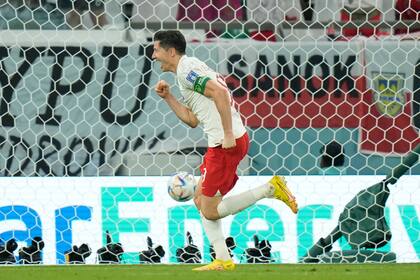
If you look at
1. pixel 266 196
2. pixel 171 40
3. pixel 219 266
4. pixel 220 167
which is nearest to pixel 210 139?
pixel 220 167

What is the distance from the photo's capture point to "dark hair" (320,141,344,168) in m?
7.68

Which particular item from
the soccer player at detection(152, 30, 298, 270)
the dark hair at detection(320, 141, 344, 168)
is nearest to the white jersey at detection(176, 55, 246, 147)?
the soccer player at detection(152, 30, 298, 270)

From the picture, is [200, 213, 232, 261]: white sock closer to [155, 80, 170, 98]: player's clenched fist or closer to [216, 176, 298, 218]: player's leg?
[216, 176, 298, 218]: player's leg

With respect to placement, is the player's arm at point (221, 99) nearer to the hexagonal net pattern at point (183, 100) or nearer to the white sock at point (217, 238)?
the white sock at point (217, 238)

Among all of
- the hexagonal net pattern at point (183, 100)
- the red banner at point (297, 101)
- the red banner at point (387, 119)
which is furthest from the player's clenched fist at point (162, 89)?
the red banner at point (387, 119)

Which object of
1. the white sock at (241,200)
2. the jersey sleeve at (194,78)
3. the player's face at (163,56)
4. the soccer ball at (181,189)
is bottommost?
the white sock at (241,200)

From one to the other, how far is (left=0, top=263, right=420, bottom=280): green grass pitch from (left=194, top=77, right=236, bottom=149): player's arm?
667 mm

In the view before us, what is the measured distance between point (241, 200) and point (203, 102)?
0.56 m

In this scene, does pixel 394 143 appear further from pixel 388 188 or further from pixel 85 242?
pixel 85 242

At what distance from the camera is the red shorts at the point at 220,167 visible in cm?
653

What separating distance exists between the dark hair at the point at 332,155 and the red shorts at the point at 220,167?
48.5 inches

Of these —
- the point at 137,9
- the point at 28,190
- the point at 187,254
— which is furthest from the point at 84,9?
the point at 187,254

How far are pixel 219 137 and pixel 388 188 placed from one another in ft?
4.25

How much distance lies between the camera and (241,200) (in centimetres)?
663
